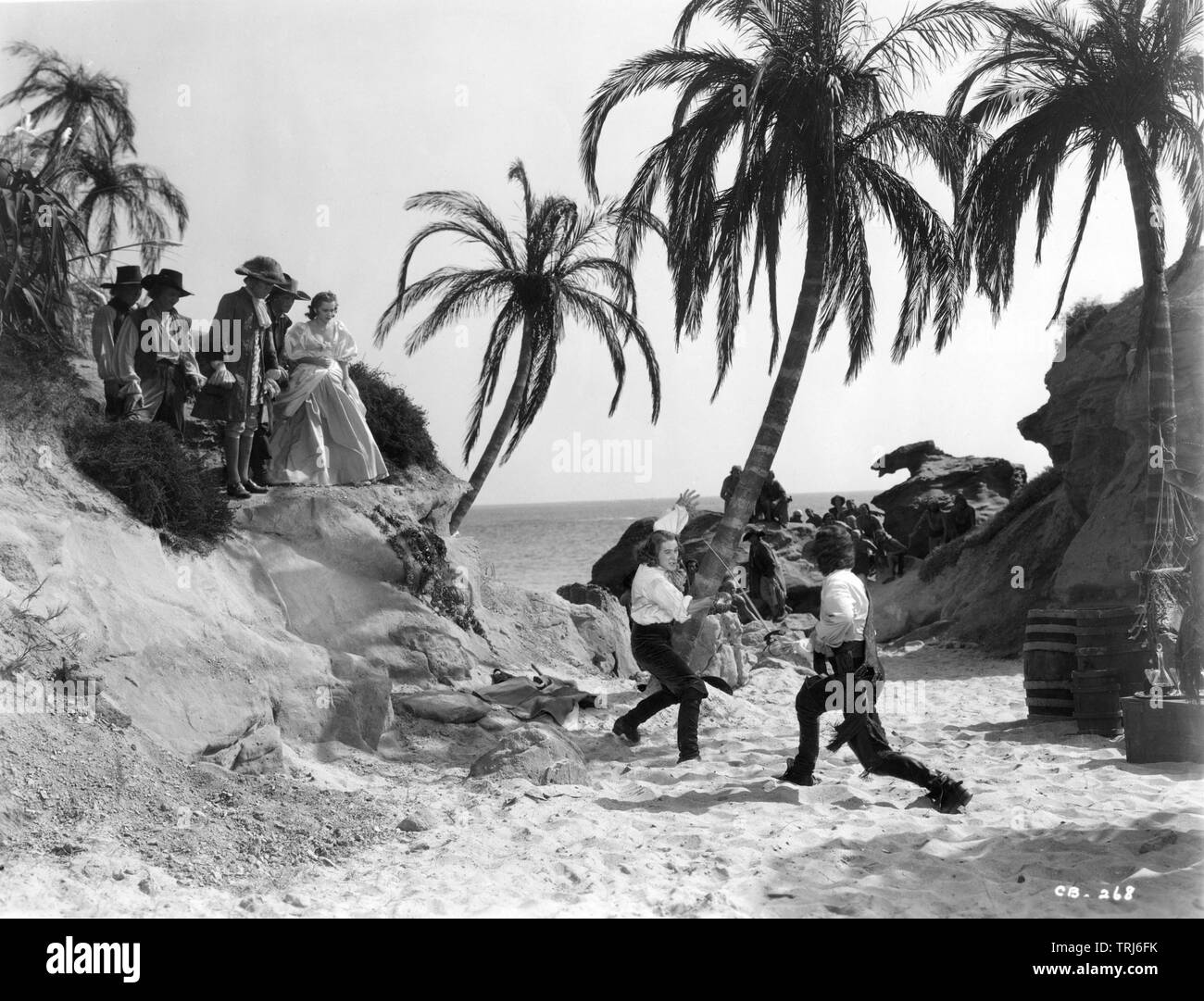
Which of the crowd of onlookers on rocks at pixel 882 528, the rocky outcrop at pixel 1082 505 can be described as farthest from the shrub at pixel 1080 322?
the crowd of onlookers on rocks at pixel 882 528

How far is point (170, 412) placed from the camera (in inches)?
377

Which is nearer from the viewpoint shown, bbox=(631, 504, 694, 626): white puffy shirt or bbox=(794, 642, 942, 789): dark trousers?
bbox=(794, 642, 942, 789): dark trousers

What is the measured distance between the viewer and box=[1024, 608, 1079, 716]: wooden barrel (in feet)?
29.9

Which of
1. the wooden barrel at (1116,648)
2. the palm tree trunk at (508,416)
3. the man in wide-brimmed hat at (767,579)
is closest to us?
the wooden barrel at (1116,648)

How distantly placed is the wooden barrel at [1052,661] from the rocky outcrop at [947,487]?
18101 millimetres

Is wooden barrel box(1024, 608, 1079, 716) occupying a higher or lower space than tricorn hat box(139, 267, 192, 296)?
lower

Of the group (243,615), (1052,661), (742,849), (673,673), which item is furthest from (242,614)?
(1052,661)

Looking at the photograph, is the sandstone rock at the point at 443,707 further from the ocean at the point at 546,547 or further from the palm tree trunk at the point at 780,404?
the ocean at the point at 546,547

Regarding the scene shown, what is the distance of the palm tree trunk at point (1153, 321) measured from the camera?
11.0 meters

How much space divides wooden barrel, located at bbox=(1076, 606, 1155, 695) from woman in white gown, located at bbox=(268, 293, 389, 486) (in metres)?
6.76

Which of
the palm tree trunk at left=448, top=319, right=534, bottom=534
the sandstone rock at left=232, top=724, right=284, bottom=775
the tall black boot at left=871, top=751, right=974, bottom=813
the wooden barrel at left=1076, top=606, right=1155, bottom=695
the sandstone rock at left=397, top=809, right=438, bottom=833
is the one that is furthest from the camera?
the palm tree trunk at left=448, top=319, right=534, bottom=534

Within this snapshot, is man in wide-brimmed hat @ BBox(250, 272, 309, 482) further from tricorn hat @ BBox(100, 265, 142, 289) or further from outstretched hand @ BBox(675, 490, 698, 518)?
outstretched hand @ BBox(675, 490, 698, 518)

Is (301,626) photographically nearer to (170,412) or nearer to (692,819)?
(170,412)

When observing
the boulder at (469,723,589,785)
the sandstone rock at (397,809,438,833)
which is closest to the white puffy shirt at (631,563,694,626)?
the boulder at (469,723,589,785)
